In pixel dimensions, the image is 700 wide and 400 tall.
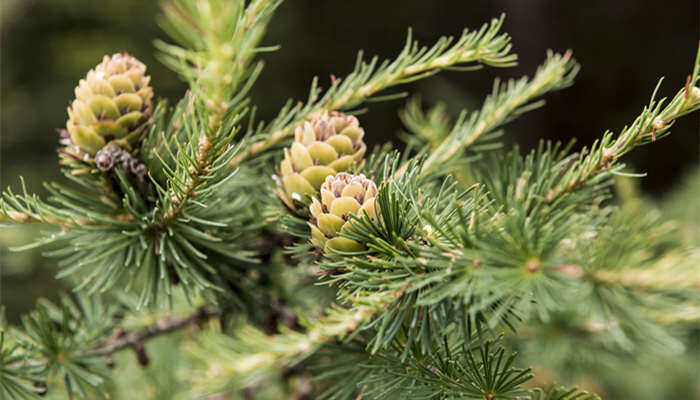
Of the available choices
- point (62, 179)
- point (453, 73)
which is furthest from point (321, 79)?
point (62, 179)

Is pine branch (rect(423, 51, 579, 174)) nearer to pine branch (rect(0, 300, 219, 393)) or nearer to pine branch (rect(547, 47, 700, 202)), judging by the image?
pine branch (rect(547, 47, 700, 202))

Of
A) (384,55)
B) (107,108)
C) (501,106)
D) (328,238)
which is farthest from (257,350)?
(384,55)

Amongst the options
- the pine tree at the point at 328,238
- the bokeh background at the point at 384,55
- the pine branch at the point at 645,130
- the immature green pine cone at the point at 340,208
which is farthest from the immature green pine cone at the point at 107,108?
the bokeh background at the point at 384,55

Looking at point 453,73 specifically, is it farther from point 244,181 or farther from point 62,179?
point 244,181

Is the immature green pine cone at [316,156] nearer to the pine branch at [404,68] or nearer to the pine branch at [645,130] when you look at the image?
the pine branch at [404,68]

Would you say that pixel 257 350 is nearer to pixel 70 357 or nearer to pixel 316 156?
pixel 316 156

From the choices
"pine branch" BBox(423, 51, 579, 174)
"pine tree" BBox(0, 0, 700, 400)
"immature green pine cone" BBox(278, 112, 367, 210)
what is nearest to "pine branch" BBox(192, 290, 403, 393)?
"pine tree" BBox(0, 0, 700, 400)
